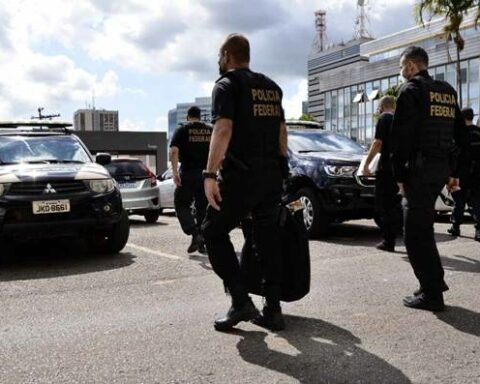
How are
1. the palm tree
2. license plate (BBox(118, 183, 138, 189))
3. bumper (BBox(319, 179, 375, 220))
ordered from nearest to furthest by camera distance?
bumper (BBox(319, 179, 375, 220)) < license plate (BBox(118, 183, 138, 189)) < the palm tree

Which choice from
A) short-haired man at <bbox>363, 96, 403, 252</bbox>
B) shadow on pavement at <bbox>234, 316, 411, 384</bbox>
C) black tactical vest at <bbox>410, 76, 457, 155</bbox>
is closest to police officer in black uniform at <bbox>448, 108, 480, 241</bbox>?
short-haired man at <bbox>363, 96, 403, 252</bbox>

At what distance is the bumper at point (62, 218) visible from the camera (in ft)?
21.3

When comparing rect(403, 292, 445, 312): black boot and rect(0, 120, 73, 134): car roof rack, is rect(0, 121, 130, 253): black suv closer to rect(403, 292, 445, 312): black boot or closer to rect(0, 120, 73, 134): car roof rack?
rect(0, 120, 73, 134): car roof rack

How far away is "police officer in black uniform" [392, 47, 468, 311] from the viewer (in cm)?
446

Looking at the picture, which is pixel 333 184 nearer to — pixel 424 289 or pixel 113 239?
pixel 113 239

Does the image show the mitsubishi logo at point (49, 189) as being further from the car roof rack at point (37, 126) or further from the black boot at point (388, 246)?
the black boot at point (388, 246)

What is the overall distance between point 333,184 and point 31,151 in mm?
3952

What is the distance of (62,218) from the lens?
22.0 ft

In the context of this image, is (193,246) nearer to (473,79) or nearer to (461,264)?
(461,264)

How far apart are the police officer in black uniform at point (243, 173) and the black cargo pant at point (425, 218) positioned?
44.9 inches

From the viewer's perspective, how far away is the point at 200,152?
715 centimetres

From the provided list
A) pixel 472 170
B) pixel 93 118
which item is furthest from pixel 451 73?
pixel 93 118

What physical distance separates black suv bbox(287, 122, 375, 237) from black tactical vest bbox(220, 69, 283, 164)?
4.39 m

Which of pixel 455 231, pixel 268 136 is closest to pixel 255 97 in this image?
pixel 268 136
